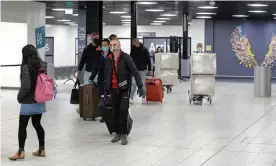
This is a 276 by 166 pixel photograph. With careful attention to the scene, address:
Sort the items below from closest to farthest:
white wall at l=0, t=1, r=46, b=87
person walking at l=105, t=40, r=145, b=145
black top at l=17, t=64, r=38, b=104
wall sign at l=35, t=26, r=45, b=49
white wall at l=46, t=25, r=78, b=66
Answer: black top at l=17, t=64, r=38, b=104 → person walking at l=105, t=40, r=145, b=145 → white wall at l=0, t=1, r=46, b=87 → wall sign at l=35, t=26, r=45, b=49 → white wall at l=46, t=25, r=78, b=66

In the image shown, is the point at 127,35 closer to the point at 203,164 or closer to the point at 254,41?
the point at 254,41

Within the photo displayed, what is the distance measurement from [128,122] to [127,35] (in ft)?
101

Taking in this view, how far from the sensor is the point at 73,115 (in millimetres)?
12219

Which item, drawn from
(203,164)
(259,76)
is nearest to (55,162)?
(203,164)

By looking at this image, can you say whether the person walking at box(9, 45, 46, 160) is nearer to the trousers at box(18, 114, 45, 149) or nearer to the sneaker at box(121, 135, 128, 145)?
the trousers at box(18, 114, 45, 149)

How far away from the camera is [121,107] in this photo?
8297 millimetres

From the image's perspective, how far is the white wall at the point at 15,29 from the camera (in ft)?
61.2

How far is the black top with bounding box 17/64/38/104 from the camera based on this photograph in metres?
6.84

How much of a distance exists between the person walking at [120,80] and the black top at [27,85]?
1.68 m

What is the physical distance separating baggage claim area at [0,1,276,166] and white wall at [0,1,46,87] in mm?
38

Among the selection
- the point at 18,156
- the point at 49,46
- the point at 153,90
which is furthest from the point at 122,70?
the point at 49,46

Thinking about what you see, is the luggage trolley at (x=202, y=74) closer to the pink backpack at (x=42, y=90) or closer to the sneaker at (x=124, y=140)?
the sneaker at (x=124, y=140)

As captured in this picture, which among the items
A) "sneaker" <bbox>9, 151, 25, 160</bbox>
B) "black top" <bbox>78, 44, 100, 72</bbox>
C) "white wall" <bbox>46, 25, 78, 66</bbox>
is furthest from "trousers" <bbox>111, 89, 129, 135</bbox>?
"white wall" <bbox>46, 25, 78, 66</bbox>

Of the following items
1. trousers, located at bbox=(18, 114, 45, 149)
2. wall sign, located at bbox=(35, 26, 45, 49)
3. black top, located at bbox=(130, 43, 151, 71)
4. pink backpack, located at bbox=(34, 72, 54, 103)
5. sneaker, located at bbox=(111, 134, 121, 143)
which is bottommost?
sneaker, located at bbox=(111, 134, 121, 143)
